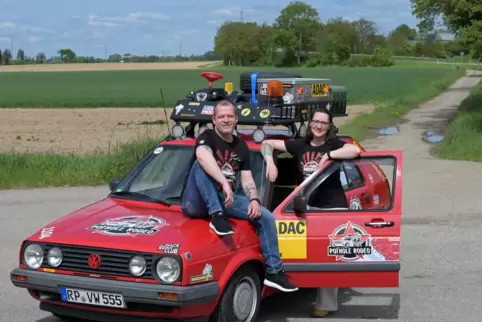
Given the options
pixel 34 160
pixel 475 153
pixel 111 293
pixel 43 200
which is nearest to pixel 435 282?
pixel 111 293

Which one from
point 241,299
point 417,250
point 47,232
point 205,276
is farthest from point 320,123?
point 417,250

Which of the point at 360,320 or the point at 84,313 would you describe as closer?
the point at 84,313

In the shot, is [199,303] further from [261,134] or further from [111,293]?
[261,134]

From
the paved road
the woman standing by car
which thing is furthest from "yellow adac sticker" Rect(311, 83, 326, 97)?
the paved road

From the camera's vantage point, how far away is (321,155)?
6.63 m

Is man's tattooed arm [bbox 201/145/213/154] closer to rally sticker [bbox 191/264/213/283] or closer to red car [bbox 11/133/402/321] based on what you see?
red car [bbox 11/133/402/321]

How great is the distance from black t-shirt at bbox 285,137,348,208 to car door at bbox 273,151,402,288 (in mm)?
356

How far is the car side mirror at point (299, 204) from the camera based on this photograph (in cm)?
606

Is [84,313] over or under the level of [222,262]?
under

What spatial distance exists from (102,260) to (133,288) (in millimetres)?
334

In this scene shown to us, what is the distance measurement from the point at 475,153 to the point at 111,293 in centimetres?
1467

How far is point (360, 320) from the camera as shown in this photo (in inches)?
258

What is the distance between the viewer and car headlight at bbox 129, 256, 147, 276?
535cm

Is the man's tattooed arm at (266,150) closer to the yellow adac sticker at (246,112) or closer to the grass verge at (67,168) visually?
the yellow adac sticker at (246,112)
